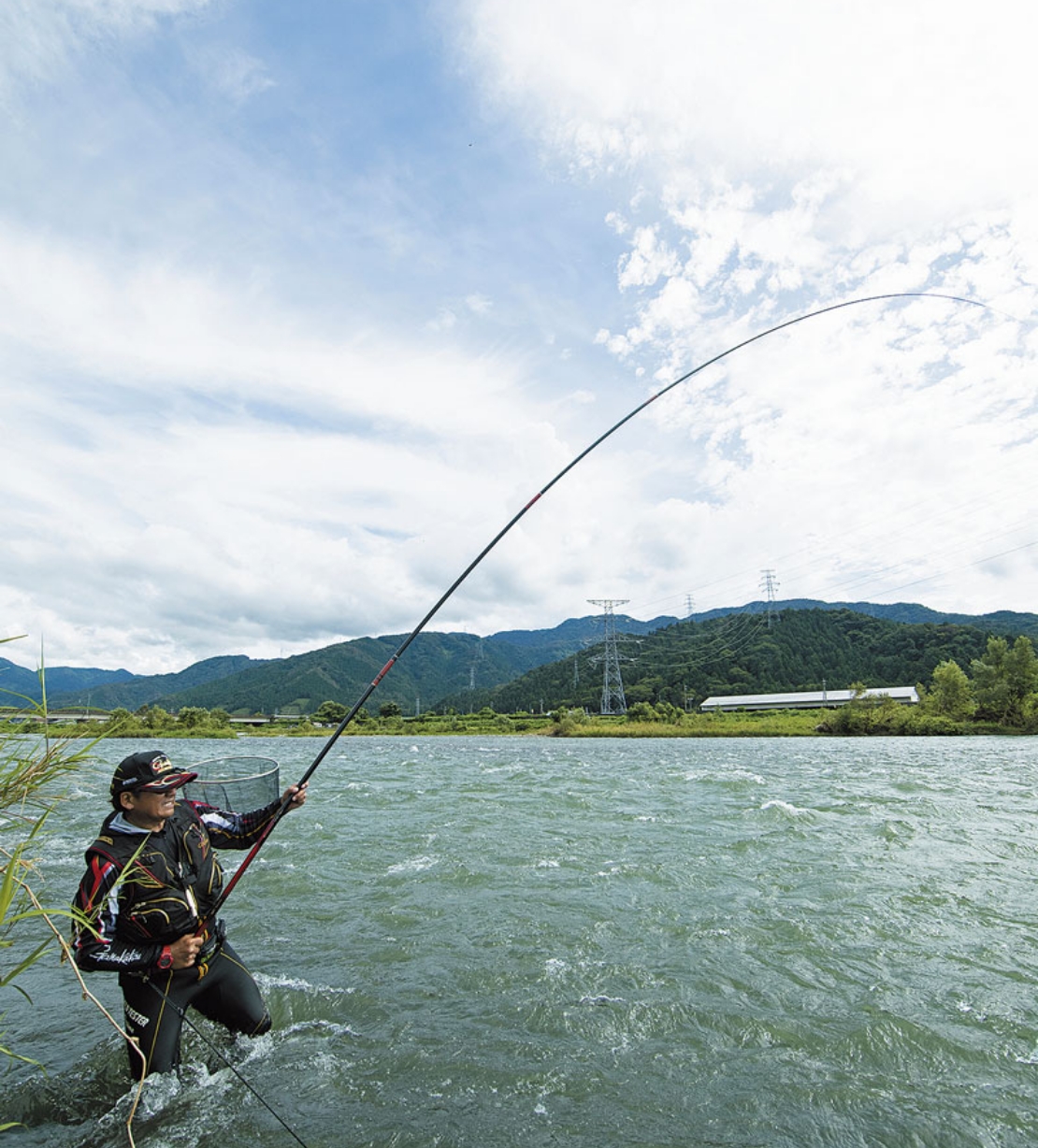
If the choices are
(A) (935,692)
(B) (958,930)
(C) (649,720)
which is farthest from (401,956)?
(C) (649,720)

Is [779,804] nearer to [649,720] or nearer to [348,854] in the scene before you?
[348,854]

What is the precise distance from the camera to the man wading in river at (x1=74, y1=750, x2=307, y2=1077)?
4672 mm

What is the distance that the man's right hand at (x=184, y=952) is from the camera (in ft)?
Answer: 15.7

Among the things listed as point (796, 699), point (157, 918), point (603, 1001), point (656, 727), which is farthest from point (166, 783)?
point (796, 699)

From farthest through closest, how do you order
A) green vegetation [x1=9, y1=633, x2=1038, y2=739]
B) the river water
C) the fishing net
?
1. green vegetation [x1=9, y1=633, x2=1038, y2=739]
2. the fishing net
3. the river water

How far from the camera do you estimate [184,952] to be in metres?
4.80

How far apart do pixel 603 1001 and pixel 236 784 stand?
3.84 meters

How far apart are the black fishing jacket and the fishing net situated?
727 millimetres

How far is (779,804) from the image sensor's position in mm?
16766

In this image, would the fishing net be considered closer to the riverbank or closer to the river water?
the river water

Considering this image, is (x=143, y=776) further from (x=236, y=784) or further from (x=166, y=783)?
(x=236, y=784)

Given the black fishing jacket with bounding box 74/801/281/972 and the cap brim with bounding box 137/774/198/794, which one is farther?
the cap brim with bounding box 137/774/198/794

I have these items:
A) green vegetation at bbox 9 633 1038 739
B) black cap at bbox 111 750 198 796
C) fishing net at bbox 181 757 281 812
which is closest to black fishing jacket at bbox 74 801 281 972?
black cap at bbox 111 750 198 796

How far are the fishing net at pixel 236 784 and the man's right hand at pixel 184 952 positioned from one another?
1548 millimetres
